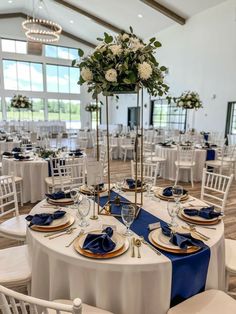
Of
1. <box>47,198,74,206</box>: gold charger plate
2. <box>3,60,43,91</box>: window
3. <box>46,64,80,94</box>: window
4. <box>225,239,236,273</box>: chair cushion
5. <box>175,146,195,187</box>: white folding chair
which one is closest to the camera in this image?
<box>225,239,236,273</box>: chair cushion

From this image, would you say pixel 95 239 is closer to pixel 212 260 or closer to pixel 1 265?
pixel 212 260

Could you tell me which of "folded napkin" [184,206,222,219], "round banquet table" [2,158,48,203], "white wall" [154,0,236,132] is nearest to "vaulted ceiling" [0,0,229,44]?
"white wall" [154,0,236,132]

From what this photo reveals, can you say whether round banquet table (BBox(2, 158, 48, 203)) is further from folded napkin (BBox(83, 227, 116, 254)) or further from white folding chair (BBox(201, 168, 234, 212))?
folded napkin (BBox(83, 227, 116, 254))

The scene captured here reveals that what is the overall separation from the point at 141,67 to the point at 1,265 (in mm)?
1770

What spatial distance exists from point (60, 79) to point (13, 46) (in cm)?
331

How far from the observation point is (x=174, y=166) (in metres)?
6.23

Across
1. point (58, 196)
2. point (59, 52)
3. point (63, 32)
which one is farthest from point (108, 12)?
point (58, 196)

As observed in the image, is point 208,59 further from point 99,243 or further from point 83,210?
point 99,243

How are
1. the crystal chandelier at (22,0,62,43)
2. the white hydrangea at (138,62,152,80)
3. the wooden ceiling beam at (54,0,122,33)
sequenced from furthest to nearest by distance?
the wooden ceiling beam at (54,0,122,33) → the crystal chandelier at (22,0,62,43) → the white hydrangea at (138,62,152,80)

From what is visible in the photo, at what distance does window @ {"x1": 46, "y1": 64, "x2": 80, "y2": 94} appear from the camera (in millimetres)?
16188

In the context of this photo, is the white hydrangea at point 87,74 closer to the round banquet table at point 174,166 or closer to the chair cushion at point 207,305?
the chair cushion at point 207,305

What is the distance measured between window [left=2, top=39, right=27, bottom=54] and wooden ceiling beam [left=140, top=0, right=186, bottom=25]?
8920 millimetres

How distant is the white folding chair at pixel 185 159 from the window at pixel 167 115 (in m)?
6.19

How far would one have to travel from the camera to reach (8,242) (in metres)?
3.18
